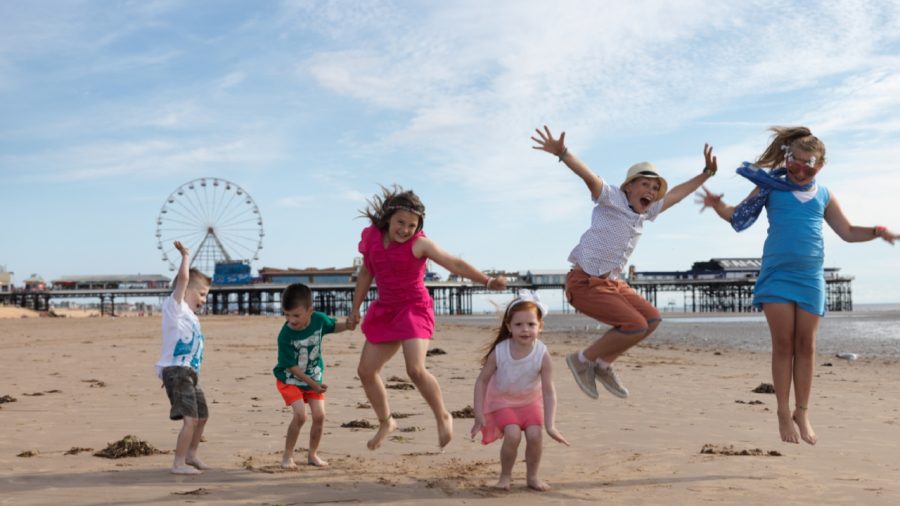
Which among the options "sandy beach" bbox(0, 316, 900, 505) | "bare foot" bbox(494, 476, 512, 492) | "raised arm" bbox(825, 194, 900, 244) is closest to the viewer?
"sandy beach" bbox(0, 316, 900, 505)

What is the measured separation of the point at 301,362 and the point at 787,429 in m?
3.46

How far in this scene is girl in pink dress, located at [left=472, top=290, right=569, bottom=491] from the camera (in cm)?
518

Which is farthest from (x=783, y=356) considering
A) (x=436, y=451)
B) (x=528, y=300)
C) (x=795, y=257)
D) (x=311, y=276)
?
(x=311, y=276)

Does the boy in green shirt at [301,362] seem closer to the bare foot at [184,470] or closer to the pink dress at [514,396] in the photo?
the bare foot at [184,470]

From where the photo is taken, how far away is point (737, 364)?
1642 centimetres

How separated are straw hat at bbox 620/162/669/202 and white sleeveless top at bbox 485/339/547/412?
1.49 meters

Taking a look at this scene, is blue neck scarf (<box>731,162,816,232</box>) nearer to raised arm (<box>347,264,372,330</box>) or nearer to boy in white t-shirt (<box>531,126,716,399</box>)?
boy in white t-shirt (<box>531,126,716,399</box>)

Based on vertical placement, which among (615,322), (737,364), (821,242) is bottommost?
(737,364)

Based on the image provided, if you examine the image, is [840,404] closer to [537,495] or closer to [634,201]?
[634,201]

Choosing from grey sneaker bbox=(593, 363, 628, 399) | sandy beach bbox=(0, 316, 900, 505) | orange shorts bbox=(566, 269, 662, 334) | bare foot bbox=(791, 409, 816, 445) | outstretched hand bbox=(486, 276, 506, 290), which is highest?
outstretched hand bbox=(486, 276, 506, 290)

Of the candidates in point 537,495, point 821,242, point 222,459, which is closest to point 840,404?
point 821,242

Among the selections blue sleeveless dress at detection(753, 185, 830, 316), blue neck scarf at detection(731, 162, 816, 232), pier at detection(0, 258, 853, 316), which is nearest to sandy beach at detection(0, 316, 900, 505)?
blue sleeveless dress at detection(753, 185, 830, 316)

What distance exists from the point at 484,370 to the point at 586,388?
92cm

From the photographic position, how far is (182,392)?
588 centimetres
